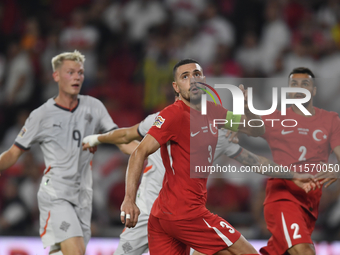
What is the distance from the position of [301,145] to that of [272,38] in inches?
217

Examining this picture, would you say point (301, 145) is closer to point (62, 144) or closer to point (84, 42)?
point (62, 144)

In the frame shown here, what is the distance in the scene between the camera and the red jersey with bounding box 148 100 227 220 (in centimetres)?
404

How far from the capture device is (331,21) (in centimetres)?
1034

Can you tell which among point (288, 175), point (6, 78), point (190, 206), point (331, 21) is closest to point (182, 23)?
point (331, 21)

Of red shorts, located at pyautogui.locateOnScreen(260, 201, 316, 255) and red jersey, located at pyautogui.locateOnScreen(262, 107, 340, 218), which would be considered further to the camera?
red jersey, located at pyautogui.locateOnScreen(262, 107, 340, 218)

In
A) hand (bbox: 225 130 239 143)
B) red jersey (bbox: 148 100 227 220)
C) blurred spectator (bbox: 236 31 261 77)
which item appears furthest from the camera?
blurred spectator (bbox: 236 31 261 77)

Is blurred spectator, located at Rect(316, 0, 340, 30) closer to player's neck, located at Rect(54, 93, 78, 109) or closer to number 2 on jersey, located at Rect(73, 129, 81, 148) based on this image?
player's neck, located at Rect(54, 93, 78, 109)

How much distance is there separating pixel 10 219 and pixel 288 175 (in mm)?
5328

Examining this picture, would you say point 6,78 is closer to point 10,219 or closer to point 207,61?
point 10,219

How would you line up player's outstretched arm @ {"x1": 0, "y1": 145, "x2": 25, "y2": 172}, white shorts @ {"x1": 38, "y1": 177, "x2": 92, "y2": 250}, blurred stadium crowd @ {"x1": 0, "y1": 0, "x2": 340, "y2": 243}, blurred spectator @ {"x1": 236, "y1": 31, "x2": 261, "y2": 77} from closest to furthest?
white shorts @ {"x1": 38, "y1": 177, "x2": 92, "y2": 250}
player's outstretched arm @ {"x1": 0, "y1": 145, "x2": 25, "y2": 172}
blurred stadium crowd @ {"x1": 0, "y1": 0, "x2": 340, "y2": 243}
blurred spectator @ {"x1": 236, "y1": 31, "x2": 261, "y2": 77}

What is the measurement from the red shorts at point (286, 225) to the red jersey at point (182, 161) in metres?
1.34

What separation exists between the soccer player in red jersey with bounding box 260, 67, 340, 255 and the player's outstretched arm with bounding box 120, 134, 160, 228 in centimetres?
190

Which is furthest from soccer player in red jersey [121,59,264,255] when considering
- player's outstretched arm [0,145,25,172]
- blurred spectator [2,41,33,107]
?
blurred spectator [2,41,33,107]

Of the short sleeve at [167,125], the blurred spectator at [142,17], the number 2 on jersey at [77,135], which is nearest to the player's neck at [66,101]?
the number 2 on jersey at [77,135]
